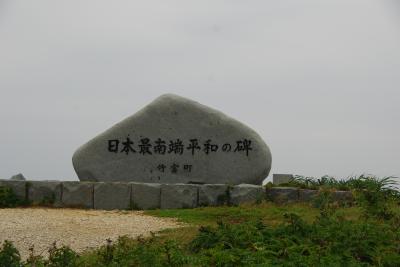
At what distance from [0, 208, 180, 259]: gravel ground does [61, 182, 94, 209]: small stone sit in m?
1.04

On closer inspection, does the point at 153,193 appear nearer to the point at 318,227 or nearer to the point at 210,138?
the point at 210,138

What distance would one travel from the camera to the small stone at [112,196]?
12.4 metres

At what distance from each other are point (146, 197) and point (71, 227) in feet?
11.5

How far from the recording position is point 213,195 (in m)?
12.4

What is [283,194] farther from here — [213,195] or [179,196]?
[179,196]

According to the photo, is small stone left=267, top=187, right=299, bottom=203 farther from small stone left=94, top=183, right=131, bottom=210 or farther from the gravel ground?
small stone left=94, top=183, right=131, bottom=210

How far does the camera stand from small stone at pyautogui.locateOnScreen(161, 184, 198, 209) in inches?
485

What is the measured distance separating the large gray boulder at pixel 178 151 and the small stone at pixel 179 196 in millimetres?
1299

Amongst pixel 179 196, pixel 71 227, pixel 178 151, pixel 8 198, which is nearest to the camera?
pixel 71 227

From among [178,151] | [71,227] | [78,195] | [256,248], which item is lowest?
[71,227]

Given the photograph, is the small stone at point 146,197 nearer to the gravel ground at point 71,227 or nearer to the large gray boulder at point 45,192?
the gravel ground at point 71,227

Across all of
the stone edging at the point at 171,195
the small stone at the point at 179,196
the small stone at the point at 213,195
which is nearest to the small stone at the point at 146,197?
the stone edging at the point at 171,195

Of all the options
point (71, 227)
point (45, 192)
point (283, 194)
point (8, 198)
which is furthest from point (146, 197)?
point (71, 227)

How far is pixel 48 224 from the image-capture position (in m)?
9.24
